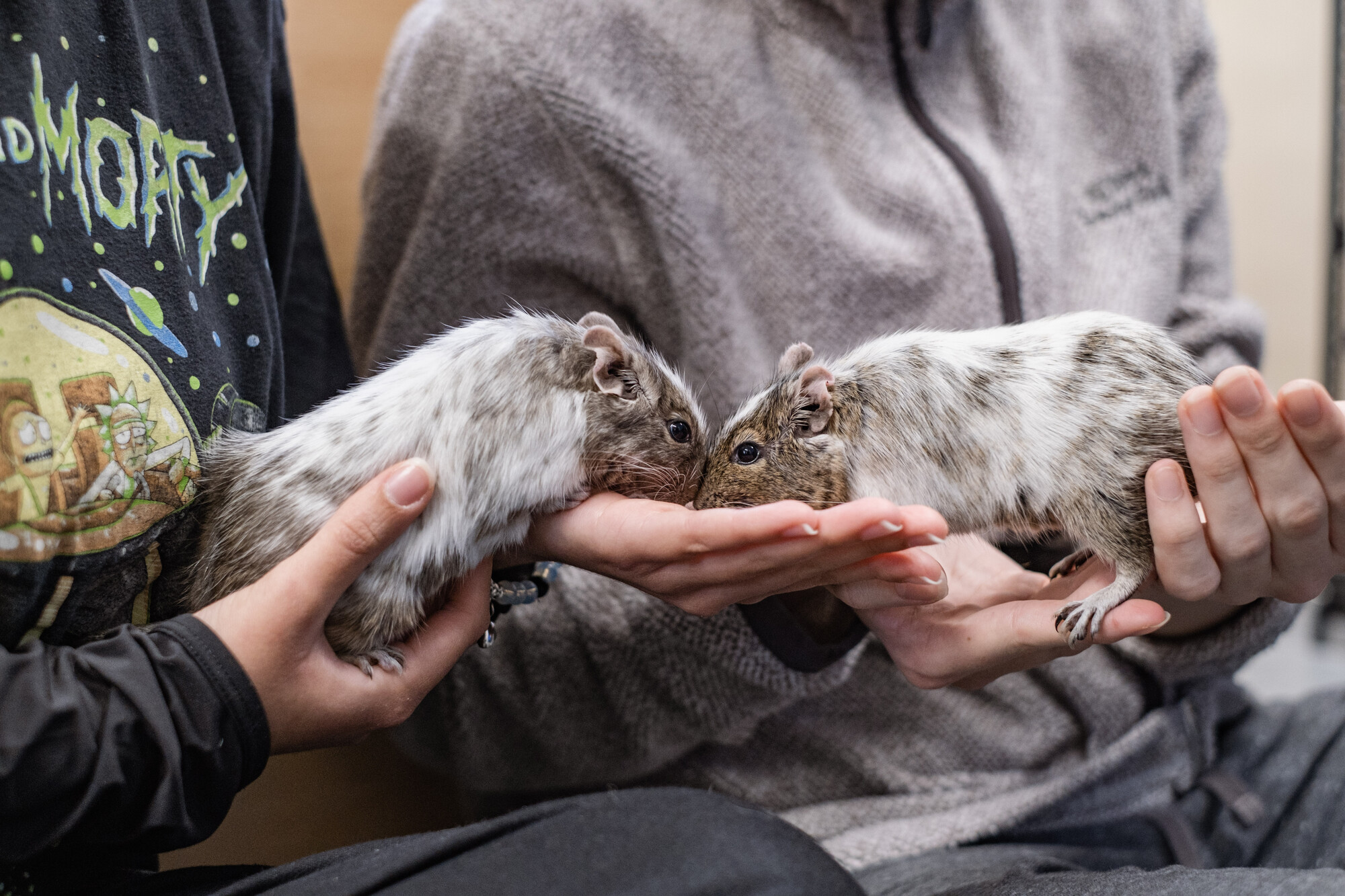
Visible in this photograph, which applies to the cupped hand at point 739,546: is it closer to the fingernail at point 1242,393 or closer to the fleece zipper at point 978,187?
the fingernail at point 1242,393

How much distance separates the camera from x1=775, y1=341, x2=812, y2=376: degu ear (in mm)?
1499

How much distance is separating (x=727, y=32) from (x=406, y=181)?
0.74 metres

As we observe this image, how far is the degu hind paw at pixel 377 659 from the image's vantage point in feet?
3.98

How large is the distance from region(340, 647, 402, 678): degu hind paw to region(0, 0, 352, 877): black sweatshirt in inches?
7.2

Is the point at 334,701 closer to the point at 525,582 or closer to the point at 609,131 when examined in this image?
the point at 525,582

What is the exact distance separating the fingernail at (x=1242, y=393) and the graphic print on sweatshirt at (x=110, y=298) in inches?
50.8

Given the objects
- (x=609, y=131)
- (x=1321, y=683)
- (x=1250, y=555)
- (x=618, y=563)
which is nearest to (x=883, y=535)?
(x=618, y=563)

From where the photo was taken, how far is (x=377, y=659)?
1233 millimetres

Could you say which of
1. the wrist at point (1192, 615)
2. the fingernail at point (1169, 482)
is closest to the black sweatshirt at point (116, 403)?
the fingernail at point (1169, 482)

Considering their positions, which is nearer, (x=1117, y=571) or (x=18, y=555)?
(x=18, y=555)

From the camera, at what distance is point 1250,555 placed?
1233 mm

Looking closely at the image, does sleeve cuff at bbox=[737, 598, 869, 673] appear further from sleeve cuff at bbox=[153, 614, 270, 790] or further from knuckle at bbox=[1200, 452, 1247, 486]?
sleeve cuff at bbox=[153, 614, 270, 790]

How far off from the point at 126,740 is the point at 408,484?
0.39 metres

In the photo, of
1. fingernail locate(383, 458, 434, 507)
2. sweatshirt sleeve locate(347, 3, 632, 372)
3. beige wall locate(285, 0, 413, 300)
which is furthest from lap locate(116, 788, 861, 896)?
beige wall locate(285, 0, 413, 300)
